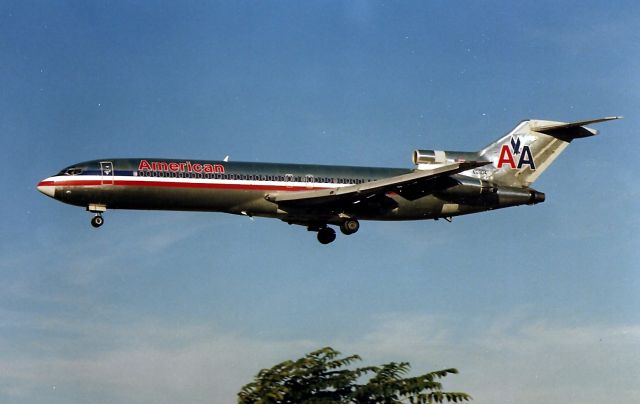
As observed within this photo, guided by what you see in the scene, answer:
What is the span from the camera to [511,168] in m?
56.2

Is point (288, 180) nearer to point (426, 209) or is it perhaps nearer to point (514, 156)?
point (426, 209)

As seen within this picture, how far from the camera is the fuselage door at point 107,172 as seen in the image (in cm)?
4788

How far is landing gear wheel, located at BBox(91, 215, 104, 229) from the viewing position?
1919 inches

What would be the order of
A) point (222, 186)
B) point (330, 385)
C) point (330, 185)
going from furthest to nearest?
point (330, 185) → point (222, 186) → point (330, 385)

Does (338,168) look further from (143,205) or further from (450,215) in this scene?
(143,205)

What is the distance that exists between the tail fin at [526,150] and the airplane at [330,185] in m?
0.06

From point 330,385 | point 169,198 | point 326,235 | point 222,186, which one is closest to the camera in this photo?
point 330,385

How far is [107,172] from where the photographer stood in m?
48.1

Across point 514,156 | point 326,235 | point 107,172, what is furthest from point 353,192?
point 107,172

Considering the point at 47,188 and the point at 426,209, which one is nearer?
the point at 47,188

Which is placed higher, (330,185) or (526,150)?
(526,150)

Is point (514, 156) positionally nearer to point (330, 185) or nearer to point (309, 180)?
point (330, 185)

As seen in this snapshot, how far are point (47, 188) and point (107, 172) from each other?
3.01 meters

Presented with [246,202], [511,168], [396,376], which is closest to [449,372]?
[396,376]
